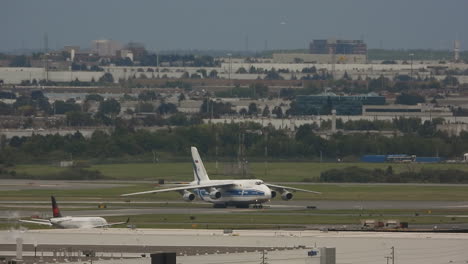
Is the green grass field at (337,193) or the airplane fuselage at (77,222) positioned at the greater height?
the airplane fuselage at (77,222)

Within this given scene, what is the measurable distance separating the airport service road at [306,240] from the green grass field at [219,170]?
189ft

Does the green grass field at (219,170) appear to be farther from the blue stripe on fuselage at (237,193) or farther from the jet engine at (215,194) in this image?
the jet engine at (215,194)

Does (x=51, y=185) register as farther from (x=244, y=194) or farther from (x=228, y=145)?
(x=228, y=145)

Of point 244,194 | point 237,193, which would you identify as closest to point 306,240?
point 244,194

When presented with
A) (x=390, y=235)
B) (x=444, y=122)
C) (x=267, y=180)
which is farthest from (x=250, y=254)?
(x=444, y=122)

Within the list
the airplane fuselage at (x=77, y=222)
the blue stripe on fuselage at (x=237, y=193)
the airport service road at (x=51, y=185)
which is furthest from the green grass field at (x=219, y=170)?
the airplane fuselage at (x=77, y=222)

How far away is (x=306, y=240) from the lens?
195ft

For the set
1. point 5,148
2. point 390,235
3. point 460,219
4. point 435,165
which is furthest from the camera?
point 5,148

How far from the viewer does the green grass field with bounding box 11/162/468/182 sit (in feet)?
408

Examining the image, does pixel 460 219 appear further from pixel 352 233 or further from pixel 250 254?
pixel 250 254

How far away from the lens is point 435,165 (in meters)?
133

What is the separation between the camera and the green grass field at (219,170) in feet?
408

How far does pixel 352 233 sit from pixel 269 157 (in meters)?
85.6

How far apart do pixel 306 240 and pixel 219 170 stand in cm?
6899
